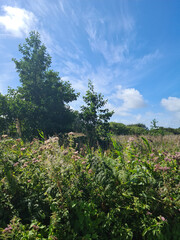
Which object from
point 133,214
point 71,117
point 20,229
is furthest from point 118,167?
point 71,117

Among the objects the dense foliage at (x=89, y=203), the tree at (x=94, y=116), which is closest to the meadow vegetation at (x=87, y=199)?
the dense foliage at (x=89, y=203)

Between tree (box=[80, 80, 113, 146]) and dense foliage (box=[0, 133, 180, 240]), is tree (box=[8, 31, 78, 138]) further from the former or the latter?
dense foliage (box=[0, 133, 180, 240])

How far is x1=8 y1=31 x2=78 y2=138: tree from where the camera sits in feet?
41.5

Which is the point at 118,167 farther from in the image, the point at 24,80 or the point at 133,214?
the point at 24,80

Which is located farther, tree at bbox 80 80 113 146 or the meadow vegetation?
tree at bbox 80 80 113 146

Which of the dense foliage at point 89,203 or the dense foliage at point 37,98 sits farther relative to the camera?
the dense foliage at point 37,98

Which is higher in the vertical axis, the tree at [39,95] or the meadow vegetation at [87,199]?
the tree at [39,95]

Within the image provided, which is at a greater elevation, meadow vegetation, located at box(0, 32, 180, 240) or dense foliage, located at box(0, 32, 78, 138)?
dense foliage, located at box(0, 32, 78, 138)

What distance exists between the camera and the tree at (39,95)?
12.7m

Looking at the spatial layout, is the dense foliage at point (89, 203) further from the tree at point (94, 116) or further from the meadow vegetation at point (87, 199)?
the tree at point (94, 116)

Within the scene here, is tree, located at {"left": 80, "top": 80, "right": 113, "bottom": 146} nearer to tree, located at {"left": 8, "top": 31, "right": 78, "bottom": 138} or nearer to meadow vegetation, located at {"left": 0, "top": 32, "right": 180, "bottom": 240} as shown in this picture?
tree, located at {"left": 8, "top": 31, "right": 78, "bottom": 138}

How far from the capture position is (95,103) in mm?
12508

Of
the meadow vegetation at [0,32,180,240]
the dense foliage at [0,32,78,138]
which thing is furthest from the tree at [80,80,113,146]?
the meadow vegetation at [0,32,180,240]

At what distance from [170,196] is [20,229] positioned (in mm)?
2423
